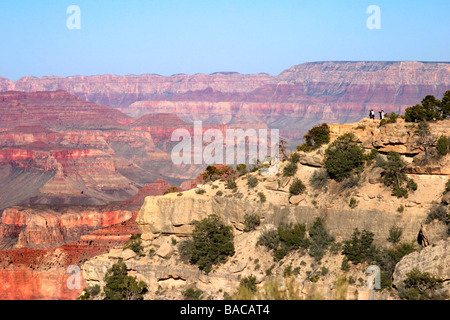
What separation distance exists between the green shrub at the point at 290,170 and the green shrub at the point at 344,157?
2414 mm

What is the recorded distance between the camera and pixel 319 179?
44.9m

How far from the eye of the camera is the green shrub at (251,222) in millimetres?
44250

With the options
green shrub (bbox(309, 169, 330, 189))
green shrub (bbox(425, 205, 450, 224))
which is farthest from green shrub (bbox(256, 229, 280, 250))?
green shrub (bbox(425, 205, 450, 224))

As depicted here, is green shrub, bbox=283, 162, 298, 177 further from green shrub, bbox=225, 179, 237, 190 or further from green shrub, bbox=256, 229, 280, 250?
green shrub, bbox=256, 229, 280, 250

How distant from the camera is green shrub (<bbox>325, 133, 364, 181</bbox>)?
43.7 m

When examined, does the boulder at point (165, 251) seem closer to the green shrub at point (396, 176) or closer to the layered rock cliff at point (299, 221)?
the layered rock cliff at point (299, 221)

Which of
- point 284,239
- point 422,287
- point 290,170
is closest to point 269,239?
point 284,239

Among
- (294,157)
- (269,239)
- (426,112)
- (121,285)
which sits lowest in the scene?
(121,285)

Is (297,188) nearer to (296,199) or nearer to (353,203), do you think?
(296,199)

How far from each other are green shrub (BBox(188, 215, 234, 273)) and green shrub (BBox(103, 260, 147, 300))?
3.93m

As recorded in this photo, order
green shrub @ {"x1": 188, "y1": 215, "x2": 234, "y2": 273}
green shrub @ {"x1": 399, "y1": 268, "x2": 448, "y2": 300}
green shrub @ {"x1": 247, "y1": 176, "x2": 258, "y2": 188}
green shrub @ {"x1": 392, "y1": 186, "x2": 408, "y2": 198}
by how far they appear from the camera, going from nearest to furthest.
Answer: green shrub @ {"x1": 399, "y1": 268, "x2": 448, "y2": 300} < green shrub @ {"x1": 392, "y1": 186, "x2": 408, "y2": 198} < green shrub @ {"x1": 188, "y1": 215, "x2": 234, "y2": 273} < green shrub @ {"x1": 247, "y1": 176, "x2": 258, "y2": 188}

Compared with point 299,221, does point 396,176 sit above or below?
above

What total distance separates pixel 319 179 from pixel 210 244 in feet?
28.4
